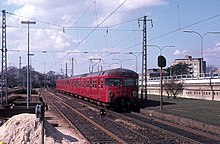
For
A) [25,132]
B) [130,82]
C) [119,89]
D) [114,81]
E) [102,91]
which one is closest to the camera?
[25,132]

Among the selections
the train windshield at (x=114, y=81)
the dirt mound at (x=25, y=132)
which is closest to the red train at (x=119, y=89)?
the train windshield at (x=114, y=81)

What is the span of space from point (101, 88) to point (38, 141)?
21410mm

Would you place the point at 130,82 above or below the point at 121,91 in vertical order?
above

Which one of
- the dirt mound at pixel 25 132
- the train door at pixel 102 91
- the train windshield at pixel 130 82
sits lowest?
the dirt mound at pixel 25 132

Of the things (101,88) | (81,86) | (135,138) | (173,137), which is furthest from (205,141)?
(81,86)

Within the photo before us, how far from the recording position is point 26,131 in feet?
46.6

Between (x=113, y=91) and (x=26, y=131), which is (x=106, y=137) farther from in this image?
(x=113, y=91)

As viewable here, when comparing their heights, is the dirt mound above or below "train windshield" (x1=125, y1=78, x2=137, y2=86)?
below

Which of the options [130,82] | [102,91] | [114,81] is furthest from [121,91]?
[102,91]

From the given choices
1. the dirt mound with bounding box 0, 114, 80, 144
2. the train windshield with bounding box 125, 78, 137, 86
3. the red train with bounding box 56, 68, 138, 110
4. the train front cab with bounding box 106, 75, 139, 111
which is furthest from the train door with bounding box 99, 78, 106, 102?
the dirt mound with bounding box 0, 114, 80, 144

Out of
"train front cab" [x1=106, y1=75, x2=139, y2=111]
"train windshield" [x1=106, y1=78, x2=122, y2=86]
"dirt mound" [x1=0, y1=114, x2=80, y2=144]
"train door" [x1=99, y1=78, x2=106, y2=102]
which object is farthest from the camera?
"train door" [x1=99, y1=78, x2=106, y2=102]

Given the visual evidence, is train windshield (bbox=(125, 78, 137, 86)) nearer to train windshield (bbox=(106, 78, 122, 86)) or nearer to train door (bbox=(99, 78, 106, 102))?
train windshield (bbox=(106, 78, 122, 86))

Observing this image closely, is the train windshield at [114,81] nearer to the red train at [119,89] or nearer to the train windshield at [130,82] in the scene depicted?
the red train at [119,89]

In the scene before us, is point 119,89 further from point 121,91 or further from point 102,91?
point 102,91
